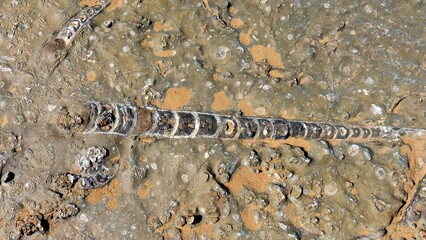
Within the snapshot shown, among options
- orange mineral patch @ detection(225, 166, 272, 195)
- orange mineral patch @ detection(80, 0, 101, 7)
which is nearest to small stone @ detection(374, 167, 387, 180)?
orange mineral patch @ detection(225, 166, 272, 195)

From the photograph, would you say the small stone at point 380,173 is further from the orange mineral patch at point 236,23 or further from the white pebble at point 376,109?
the orange mineral patch at point 236,23

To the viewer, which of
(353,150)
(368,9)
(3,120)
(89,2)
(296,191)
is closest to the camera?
(3,120)

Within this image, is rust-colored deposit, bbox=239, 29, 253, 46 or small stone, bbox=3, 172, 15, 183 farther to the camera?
rust-colored deposit, bbox=239, 29, 253, 46

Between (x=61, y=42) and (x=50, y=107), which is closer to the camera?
(x=50, y=107)

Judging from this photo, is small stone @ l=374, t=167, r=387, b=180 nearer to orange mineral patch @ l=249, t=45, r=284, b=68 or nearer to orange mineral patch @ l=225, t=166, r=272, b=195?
orange mineral patch @ l=225, t=166, r=272, b=195

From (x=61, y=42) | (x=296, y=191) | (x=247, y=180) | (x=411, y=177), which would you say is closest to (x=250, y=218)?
(x=247, y=180)

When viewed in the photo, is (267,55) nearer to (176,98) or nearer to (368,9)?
(176,98)

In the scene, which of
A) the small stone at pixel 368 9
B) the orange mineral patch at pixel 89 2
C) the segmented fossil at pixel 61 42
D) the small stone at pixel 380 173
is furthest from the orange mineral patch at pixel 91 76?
the small stone at pixel 368 9

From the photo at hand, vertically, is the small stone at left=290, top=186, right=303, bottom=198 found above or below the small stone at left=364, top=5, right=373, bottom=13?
below
